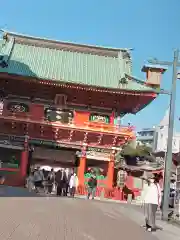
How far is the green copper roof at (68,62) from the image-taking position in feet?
116

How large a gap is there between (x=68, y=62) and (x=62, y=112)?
526cm

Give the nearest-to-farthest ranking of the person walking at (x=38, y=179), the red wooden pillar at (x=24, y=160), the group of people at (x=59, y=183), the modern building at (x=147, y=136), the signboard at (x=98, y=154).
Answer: the group of people at (x=59, y=183) → the person walking at (x=38, y=179) → the red wooden pillar at (x=24, y=160) → the signboard at (x=98, y=154) → the modern building at (x=147, y=136)

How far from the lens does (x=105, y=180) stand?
3416cm

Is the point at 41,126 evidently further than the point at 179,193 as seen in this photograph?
Yes

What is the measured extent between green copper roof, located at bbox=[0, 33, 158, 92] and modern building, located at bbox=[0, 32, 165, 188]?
0.29ft

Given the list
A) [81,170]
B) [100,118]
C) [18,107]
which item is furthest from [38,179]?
[100,118]

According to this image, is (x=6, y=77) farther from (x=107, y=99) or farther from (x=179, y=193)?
(x=179, y=193)

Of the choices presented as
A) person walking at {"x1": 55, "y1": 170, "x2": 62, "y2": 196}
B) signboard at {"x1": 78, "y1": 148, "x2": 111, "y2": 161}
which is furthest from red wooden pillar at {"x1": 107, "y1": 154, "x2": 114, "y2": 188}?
person walking at {"x1": 55, "y1": 170, "x2": 62, "y2": 196}

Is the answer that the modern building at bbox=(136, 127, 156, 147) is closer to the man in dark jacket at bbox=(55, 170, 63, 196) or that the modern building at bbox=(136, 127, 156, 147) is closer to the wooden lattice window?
the wooden lattice window

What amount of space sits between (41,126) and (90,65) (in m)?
7.97

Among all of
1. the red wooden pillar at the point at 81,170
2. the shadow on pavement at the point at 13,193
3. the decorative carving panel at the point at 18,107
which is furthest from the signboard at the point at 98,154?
the shadow on pavement at the point at 13,193

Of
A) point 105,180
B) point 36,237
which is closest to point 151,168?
point 105,180

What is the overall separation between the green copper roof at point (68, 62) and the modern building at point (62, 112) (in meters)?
0.09

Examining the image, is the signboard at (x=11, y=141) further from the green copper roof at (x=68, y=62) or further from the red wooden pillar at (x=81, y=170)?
the green copper roof at (x=68, y=62)
